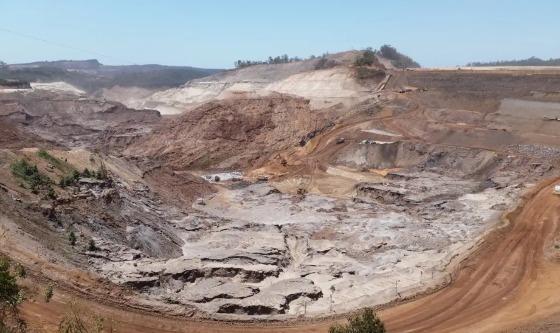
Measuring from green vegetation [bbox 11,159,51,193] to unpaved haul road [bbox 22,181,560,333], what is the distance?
400 inches

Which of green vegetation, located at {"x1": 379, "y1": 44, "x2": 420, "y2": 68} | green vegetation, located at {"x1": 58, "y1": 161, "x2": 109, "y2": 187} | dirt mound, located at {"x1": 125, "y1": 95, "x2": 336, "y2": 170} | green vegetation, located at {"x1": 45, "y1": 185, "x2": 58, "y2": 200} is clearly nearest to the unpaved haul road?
green vegetation, located at {"x1": 45, "y1": 185, "x2": 58, "y2": 200}

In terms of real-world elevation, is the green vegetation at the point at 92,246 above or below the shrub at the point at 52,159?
below

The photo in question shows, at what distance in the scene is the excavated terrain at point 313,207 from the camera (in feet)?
63.2

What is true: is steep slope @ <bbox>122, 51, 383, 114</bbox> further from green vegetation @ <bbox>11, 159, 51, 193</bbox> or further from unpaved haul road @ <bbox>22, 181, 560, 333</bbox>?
green vegetation @ <bbox>11, 159, 51, 193</bbox>

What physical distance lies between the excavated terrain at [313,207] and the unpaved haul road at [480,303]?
97mm

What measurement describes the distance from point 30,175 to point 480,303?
21598 mm

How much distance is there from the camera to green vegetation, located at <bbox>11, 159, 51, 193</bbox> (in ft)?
81.2

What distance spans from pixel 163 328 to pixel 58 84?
106775mm

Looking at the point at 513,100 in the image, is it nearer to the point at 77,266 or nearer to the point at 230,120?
the point at 230,120

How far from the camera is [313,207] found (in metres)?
34.7

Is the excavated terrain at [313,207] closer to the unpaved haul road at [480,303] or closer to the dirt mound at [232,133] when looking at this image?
the unpaved haul road at [480,303]

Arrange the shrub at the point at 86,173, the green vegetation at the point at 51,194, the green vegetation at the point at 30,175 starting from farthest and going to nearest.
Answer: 1. the shrub at the point at 86,173
2. the green vegetation at the point at 30,175
3. the green vegetation at the point at 51,194

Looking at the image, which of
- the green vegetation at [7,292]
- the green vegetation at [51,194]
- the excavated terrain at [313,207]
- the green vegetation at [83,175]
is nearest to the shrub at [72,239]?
the excavated terrain at [313,207]

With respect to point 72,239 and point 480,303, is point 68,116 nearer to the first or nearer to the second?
point 72,239
